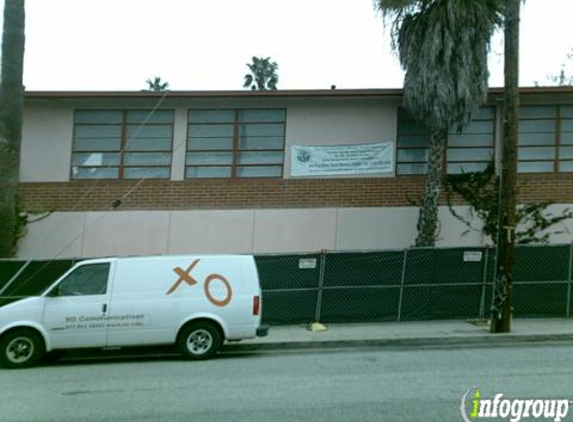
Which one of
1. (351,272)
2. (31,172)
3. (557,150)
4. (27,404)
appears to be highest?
(557,150)

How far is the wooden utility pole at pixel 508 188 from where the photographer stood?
40.8 feet

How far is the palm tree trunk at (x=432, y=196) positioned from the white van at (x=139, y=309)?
6.04 m

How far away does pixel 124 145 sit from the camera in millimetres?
17438

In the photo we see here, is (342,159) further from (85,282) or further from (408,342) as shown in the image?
(85,282)

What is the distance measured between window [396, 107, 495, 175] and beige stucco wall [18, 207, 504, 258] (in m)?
1.25

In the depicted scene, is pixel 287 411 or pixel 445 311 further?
pixel 445 311

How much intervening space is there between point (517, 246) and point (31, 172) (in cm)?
1312

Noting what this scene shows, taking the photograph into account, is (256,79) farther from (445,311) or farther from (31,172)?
(445,311)

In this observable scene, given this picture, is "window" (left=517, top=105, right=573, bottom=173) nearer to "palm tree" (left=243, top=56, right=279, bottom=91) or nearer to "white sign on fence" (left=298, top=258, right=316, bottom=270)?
"white sign on fence" (left=298, top=258, right=316, bottom=270)

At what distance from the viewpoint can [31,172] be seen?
→ 17.4 m

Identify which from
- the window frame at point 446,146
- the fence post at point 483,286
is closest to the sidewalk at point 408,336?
the fence post at point 483,286

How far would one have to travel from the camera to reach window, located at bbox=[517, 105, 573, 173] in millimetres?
16812

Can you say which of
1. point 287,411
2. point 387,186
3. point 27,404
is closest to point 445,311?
point 387,186

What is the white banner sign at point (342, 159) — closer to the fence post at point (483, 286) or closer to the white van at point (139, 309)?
the fence post at point (483, 286)
